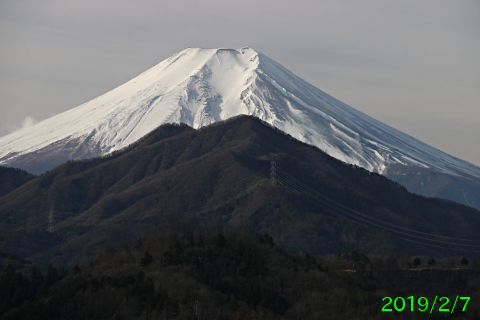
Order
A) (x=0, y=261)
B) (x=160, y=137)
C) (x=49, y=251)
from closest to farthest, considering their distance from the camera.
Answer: (x=0, y=261)
(x=49, y=251)
(x=160, y=137)

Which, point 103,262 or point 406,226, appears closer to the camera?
point 103,262

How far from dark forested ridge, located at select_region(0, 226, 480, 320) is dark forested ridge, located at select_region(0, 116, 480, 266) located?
37.2m

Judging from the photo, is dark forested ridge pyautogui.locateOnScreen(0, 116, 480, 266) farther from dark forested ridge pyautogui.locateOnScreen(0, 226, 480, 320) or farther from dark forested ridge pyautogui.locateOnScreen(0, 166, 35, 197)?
dark forested ridge pyautogui.locateOnScreen(0, 226, 480, 320)

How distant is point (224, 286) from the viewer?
6506 cm

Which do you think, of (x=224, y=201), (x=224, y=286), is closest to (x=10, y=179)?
(x=224, y=201)

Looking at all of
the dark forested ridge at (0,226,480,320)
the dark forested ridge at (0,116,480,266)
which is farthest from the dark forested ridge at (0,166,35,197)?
the dark forested ridge at (0,226,480,320)

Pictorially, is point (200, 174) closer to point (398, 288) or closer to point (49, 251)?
point (49, 251)

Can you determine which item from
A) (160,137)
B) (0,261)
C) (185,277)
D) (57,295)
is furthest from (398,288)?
(160,137)

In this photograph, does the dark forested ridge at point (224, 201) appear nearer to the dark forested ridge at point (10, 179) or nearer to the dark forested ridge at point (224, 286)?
the dark forested ridge at point (10, 179)

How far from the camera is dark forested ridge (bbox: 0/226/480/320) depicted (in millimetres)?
57906

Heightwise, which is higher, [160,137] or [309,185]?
[160,137]

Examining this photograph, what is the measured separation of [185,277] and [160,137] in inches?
4267

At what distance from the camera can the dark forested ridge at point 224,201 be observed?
125m

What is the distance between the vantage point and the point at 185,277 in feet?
215
